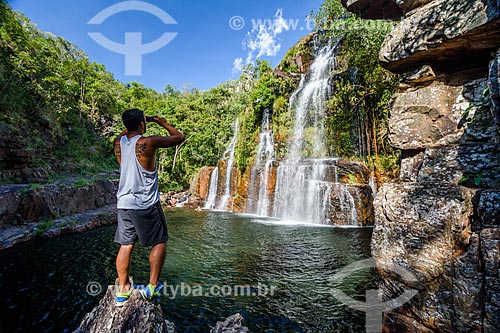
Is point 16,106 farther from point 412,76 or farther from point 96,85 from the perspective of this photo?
point 412,76

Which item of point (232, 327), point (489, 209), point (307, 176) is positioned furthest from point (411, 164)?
point (307, 176)

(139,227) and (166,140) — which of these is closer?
(139,227)

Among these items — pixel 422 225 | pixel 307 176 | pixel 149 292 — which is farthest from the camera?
pixel 307 176

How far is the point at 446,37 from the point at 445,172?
5.99ft

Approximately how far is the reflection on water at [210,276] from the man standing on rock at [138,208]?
5.98 ft

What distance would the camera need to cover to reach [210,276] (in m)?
5.43

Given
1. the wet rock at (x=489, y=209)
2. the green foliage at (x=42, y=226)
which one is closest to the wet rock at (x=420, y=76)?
the wet rock at (x=489, y=209)

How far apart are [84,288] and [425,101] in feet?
23.6

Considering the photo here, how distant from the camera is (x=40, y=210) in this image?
387 inches

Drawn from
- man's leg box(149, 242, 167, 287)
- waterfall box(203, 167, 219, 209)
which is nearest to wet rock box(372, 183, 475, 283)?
man's leg box(149, 242, 167, 287)

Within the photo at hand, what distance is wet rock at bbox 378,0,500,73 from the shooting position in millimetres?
2971

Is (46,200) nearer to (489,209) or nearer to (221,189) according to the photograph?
(221,189)

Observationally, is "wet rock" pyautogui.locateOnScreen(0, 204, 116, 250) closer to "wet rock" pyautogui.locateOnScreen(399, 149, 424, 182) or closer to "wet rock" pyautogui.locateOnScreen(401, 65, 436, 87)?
"wet rock" pyautogui.locateOnScreen(399, 149, 424, 182)

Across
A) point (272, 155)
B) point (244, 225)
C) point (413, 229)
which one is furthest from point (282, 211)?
point (413, 229)
